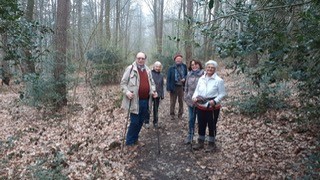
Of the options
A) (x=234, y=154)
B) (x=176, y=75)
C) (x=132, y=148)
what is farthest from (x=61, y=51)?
(x=234, y=154)

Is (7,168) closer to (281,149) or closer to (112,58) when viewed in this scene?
(281,149)

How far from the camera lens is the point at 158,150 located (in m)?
6.02

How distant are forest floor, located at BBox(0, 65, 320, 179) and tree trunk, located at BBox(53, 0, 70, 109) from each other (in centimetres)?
110

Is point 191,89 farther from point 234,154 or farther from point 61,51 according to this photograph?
point 61,51

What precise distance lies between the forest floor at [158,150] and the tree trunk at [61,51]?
110 centimetres

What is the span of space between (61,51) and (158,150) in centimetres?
549

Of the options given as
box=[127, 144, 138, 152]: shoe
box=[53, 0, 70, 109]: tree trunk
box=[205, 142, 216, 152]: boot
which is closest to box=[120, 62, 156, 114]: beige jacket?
box=[127, 144, 138, 152]: shoe

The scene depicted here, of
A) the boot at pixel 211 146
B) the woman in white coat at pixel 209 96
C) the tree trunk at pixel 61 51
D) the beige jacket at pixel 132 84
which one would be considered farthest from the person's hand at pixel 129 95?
the tree trunk at pixel 61 51

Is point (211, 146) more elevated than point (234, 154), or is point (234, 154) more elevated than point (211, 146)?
point (211, 146)

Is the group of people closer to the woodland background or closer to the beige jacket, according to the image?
the beige jacket

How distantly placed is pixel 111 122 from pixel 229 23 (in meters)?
5.31

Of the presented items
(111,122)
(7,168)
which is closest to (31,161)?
(7,168)

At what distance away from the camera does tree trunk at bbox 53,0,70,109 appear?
959 centimetres

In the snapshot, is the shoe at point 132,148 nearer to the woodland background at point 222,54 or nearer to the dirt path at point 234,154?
the dirt path at point 234,154
